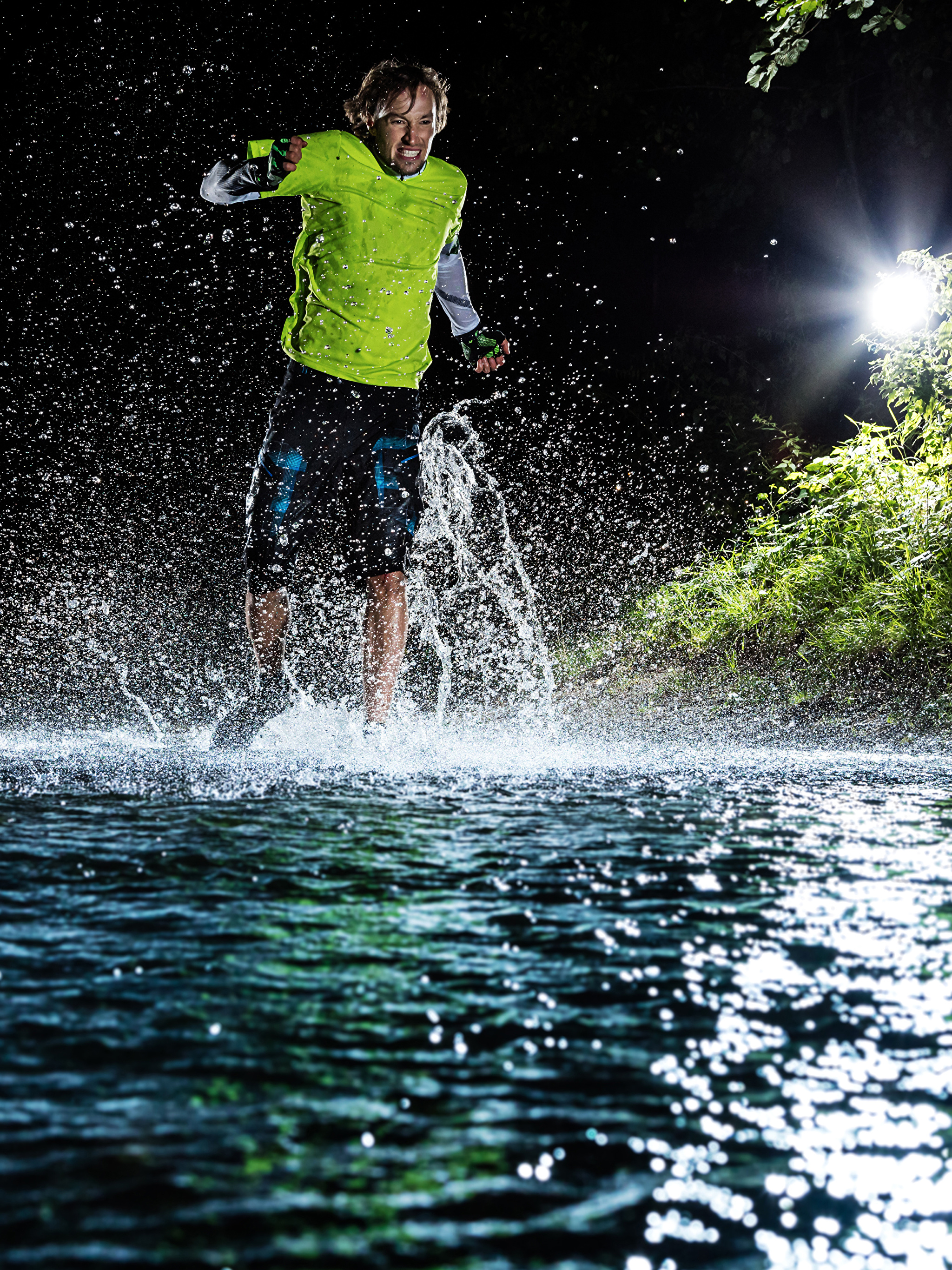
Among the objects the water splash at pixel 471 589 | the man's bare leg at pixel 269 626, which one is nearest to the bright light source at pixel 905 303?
the water splash at pixel 471 589

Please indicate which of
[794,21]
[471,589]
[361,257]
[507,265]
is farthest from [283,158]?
[507,265]

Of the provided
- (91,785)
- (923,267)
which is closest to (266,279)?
(923,267)

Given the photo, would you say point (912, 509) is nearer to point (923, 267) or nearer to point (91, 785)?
point (923, 267)

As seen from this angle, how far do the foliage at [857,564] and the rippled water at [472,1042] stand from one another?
286 cm

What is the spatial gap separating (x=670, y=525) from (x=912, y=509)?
2.81m

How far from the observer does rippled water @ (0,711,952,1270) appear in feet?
2.36

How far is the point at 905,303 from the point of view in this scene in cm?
588

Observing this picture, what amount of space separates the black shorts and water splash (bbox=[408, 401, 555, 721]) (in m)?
1.42

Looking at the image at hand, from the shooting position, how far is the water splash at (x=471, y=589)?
223 inches

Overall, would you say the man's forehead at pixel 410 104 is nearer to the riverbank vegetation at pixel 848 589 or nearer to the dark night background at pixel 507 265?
the riverbank vegetation at pixel 848 589

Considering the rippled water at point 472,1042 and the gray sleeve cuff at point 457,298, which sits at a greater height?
the gray sleeve cuff at point 457,298

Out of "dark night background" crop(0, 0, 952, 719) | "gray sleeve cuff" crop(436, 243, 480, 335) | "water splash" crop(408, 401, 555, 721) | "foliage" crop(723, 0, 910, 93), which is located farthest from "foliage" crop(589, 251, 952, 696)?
"gray sleeve cuff" crop(436, 243, 480, 335)

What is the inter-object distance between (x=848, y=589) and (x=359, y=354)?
2.67m

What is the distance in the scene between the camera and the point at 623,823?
2020 millimetres
